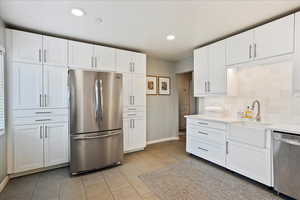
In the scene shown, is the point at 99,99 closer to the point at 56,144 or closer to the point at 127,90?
the point at 127,90

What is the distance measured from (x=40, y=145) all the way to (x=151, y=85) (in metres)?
2.90

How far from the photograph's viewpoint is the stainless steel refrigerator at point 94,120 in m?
2.46

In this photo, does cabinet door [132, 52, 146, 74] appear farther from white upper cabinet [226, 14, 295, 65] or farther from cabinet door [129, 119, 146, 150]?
white upper cabinet [226, 14, 295, 65]

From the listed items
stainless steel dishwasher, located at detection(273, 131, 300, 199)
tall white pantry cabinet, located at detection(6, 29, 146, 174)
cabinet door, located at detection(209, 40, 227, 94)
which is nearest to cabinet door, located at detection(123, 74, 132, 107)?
tall white pantry cabinet, located at detection(6, 29, 146, 174)

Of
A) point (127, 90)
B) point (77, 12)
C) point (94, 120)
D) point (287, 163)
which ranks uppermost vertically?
point (77, 12)

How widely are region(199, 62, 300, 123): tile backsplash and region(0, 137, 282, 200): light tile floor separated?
1.85 metres

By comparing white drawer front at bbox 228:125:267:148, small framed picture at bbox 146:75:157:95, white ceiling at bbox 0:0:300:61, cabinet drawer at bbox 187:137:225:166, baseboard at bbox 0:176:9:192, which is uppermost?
white ceiling at bbox 0:0:300:61

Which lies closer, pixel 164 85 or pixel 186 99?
pixel 164 85

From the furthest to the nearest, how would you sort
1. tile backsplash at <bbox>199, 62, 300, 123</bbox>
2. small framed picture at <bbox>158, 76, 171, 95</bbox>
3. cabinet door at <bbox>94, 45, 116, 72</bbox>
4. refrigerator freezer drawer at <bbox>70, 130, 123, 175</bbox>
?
small framed picture at <bbox>158, 76, 171, 95</bbox> → cabinet door at <bbox>94, 45, 116, 72</bbox> → refrigerator freezer drawer at <bbox>70, 130, 123, 175</bbox> → tile backsplash at <bbox>199, 62, 300, 123</bbox>

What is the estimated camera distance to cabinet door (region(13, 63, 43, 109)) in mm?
2348

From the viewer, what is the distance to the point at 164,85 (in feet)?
15.0

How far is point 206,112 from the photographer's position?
3498mm

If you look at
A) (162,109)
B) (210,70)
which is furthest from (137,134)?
(210,70)

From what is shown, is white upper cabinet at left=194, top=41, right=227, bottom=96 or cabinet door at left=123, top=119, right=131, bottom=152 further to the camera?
cabinet door at left=123, top=119, right=131, bottom=152
